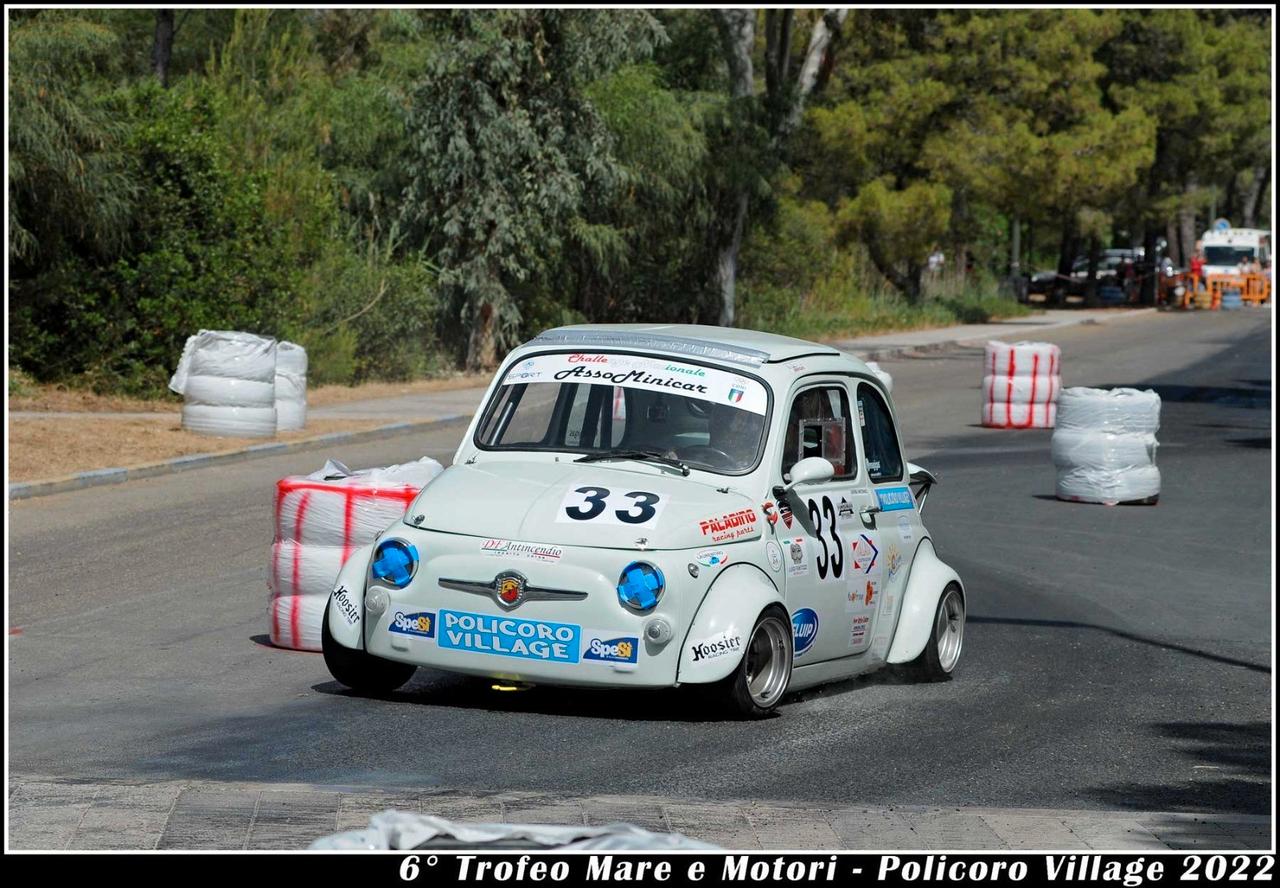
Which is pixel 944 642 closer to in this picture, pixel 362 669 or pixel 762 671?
pixel 762 671

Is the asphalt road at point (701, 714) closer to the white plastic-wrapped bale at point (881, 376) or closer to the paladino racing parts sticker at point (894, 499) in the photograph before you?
the paladino racing parts sticker at point (894, 499)

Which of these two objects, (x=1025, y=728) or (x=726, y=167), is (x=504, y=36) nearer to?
(x=726, y=167)

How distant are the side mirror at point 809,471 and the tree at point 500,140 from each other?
81.4 feet

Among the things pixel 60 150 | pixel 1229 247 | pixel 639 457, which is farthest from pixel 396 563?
pixel 1229 247

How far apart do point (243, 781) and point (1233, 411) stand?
82.2ft

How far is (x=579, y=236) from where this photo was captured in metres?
36.3

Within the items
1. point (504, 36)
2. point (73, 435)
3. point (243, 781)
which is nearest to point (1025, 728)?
point (243, 781)

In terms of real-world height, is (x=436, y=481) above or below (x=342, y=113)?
below

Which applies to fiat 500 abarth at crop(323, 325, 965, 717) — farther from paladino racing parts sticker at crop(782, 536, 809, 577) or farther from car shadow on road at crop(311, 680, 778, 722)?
car shadow on road at crop(311, 680, 778, 722)

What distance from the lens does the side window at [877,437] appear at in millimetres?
10102

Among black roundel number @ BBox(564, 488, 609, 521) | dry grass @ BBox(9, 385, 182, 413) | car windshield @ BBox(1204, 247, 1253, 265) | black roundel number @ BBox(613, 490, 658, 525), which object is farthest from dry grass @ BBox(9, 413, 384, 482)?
car windshield @ BBox(1204, 247, 1253, 265)

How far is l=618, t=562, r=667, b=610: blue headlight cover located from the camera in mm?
8289

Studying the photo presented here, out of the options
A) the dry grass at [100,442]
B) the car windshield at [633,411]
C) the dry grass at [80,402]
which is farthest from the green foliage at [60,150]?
the car windshield at [633,411]

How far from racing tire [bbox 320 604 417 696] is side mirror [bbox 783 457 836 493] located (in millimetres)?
2086
